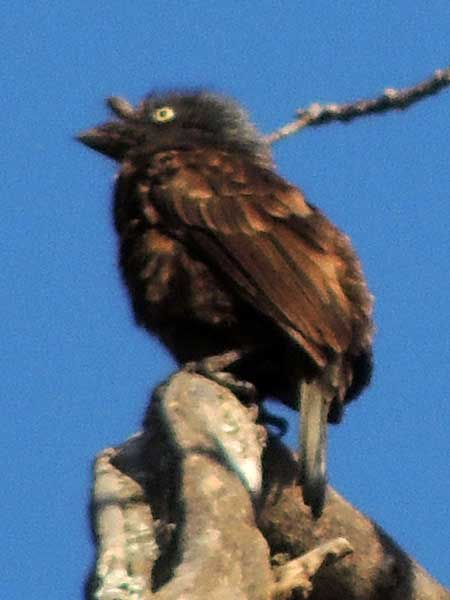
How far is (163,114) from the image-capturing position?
24.3ft

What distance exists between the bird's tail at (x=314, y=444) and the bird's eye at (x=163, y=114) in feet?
6.89

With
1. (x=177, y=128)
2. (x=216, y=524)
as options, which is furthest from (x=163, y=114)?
(x=216, y=524)

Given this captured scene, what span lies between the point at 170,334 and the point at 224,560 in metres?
2.97

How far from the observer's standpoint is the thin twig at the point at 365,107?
462 centimetres

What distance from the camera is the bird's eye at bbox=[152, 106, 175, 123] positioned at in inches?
289

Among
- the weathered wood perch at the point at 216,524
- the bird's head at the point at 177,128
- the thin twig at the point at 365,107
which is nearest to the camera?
the weathered wood perch at the point at 216,524

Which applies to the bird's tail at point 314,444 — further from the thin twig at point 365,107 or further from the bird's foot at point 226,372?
the thin twig at point 365,107

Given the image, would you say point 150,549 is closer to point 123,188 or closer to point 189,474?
point 189,474

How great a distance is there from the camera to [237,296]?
19.8 ft

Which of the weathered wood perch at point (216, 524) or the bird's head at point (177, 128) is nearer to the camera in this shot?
the weathered wood perch at point (216, 524)

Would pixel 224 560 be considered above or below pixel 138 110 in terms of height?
below

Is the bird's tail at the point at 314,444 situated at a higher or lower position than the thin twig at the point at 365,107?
lower

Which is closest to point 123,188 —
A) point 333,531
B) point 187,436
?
point 333,531

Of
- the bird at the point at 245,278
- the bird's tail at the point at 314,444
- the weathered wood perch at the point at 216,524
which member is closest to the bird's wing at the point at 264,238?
the bird at the point at 245,278
